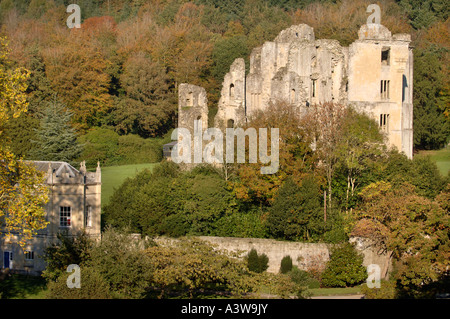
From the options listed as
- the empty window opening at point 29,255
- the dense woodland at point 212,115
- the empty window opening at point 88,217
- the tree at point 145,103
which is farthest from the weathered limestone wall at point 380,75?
the empty window opening at point 29,255

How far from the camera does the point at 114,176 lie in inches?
2048

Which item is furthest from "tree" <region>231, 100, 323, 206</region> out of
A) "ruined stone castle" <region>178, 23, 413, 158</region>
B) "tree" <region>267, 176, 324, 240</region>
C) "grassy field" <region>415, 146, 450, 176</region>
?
"grassy field" <region>415, 146, 450, 176</region>

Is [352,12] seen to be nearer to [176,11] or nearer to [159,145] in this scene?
[176,11]

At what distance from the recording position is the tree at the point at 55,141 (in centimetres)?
4925

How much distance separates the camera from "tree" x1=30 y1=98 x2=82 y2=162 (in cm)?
4925

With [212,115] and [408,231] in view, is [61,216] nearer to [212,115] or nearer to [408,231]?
[408,231]

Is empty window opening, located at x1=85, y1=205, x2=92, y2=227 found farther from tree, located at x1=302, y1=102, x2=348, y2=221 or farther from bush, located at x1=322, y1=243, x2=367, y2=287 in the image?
tree, located at x1=302, y1=102, x2=348, y2=221

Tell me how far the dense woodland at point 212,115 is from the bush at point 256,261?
1820mm

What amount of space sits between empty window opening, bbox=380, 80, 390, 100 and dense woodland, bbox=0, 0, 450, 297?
3.64m

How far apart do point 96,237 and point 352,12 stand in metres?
48.0

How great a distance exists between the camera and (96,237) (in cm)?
3659

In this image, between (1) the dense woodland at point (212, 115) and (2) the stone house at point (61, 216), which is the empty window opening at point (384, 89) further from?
(2) the stone house at point (61, 216)

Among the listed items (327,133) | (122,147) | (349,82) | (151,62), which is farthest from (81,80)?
(327,133)

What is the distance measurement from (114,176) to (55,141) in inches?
193
